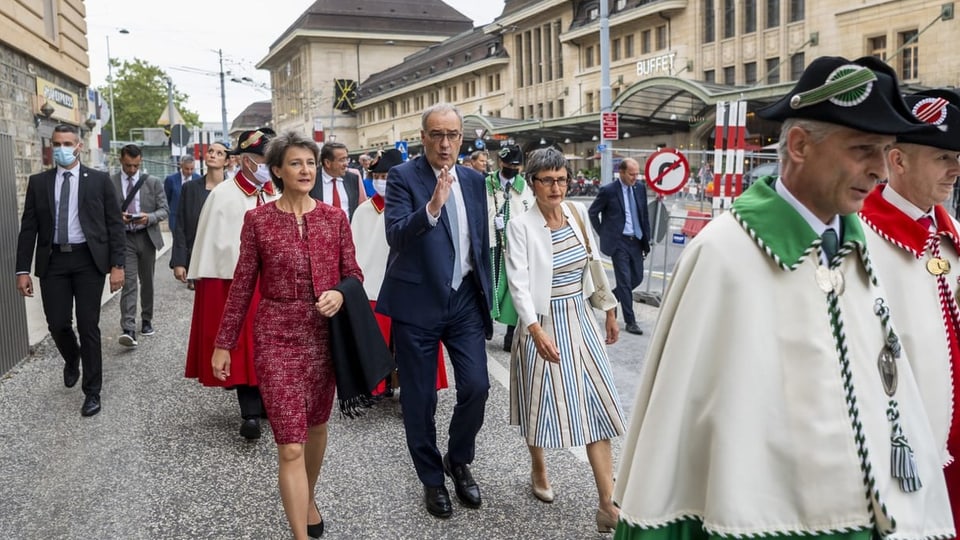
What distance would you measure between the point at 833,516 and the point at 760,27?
42173 millimetres

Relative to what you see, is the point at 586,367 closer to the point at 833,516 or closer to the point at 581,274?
the point at 581,274

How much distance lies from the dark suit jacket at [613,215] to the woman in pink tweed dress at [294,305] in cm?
589

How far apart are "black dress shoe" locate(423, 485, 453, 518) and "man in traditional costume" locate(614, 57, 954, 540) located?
2178 mm

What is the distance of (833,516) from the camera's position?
6.95 feet

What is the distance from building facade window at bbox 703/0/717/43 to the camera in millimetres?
44031

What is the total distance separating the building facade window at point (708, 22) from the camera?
44031 mm

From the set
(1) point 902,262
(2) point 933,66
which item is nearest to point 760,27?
(2) point 933,66

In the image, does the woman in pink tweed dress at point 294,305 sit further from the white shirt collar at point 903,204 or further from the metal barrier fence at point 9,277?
the metal barrier fence at point 9,277

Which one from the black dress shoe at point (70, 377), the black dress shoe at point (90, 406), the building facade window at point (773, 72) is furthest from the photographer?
the building facade window at point (773, 72)

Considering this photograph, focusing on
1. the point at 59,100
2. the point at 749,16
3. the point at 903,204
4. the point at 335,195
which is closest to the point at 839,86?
the point at 903,204

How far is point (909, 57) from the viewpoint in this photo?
34.0 meters

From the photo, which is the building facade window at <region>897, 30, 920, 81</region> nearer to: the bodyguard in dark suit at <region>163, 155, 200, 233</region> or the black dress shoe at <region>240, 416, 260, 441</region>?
the bodyguard in dark suit at <region>163, 155, 200, 233</region>

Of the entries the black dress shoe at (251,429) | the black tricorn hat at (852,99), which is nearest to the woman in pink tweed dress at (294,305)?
the black dress shoe at (251,429)

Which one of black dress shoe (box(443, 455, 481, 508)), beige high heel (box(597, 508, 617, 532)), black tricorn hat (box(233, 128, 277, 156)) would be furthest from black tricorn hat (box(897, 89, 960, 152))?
black tricorn hat (box(233, 128, 277, 156))
